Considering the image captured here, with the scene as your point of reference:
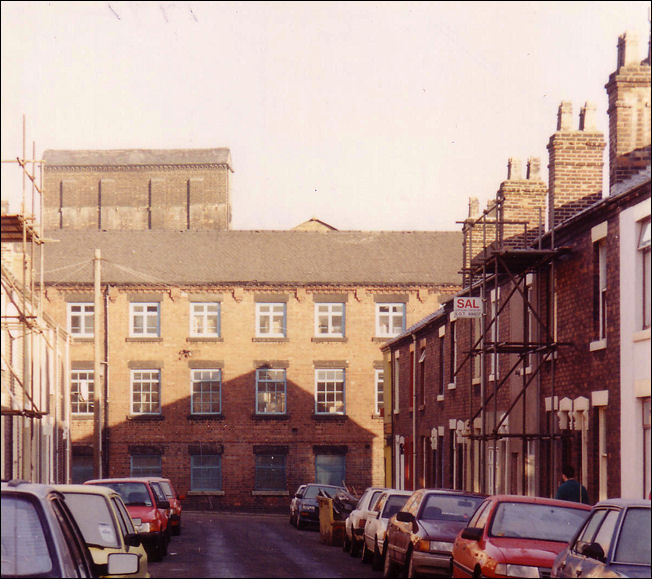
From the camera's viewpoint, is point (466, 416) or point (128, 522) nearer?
point (128, 522)

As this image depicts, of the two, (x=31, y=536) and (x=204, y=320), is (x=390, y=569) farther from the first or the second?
(x=204, y=320)

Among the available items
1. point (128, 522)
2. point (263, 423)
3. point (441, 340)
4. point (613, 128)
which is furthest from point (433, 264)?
point (128, 522)

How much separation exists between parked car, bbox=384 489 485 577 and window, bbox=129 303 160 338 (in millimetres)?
39944

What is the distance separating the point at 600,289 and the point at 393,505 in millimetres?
5505

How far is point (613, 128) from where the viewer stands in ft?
76.7

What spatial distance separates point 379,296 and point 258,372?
665 centimetres

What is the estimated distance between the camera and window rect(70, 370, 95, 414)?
2352 inches

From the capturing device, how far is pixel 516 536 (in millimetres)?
15125

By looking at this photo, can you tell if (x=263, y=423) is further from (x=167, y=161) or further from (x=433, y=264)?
(x=167, y=161)

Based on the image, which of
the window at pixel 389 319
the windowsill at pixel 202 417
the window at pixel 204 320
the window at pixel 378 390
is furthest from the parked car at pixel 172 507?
the window at pixel 389 319

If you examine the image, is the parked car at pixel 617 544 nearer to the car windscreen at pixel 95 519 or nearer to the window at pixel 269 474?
the car windscreen at pixel 95 519

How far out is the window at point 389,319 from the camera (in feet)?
198

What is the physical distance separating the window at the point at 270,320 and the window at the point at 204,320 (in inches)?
74.9

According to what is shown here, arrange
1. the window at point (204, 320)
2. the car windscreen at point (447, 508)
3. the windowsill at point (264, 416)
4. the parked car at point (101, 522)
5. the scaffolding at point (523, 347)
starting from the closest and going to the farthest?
the parked car at point (101, 522)
the car windscreen at point (447, 508)
the scaffolding at point (523, 347)
the windowsill at point (264, 416)
the window at point (204, 320)
